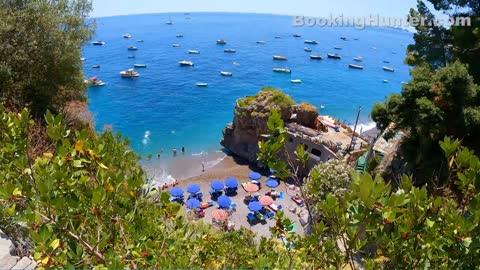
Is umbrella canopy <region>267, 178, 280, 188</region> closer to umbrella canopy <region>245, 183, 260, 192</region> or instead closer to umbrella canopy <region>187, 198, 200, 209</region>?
umbrella canopy <region>245, 183, 260, 192</region>

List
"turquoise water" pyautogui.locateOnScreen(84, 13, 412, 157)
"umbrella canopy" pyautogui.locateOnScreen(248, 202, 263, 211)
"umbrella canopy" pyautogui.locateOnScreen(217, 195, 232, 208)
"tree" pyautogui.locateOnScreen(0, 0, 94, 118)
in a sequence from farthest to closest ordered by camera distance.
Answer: "turquoise water" pyautogui.locateOnScreen(84, 13, 412, 157) < "umbrella canopy" pyautogui.locateOnScreen(217, 195, 232, 208) < "umbrella canopy" pyautogui.locateOnScreen(248, 202, 263, 211) < "tree" pyautogui.locateOnScreen(0, 0, 94, 118)

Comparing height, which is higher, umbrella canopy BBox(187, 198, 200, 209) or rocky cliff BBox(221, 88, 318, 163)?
rocky cliff BBox(221, 88, 318, 163)

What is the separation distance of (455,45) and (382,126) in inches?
222

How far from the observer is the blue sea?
41.6 m

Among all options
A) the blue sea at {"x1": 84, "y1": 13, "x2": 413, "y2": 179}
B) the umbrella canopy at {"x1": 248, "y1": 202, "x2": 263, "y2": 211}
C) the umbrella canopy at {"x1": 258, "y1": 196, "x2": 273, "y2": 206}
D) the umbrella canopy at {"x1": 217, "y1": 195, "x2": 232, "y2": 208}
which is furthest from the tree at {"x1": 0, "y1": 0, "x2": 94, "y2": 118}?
the blue sea at {"x1": 84, "y1": 13, "x2": 413, "y2": 179}

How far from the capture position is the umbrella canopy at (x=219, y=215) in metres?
22.7

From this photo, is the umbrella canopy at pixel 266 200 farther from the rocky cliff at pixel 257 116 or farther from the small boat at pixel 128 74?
the small boat at pixel 128 74

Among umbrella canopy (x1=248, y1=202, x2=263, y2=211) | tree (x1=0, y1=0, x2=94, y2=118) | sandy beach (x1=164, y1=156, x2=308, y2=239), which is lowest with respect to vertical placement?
sandy beach (x1=164, y1=156, x2=308, y2=239)

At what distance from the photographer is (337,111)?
4956 cm

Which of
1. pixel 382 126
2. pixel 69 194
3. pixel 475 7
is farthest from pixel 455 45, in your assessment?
pixel 69 194

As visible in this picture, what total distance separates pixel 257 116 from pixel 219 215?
12.4 meters

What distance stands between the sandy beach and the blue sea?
4.77 meters

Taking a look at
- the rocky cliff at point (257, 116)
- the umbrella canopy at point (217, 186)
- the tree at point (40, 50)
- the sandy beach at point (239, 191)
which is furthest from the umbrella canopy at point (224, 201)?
the tree at point (40, 50)

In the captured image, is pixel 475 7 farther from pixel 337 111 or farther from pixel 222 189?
pixel 337 111
